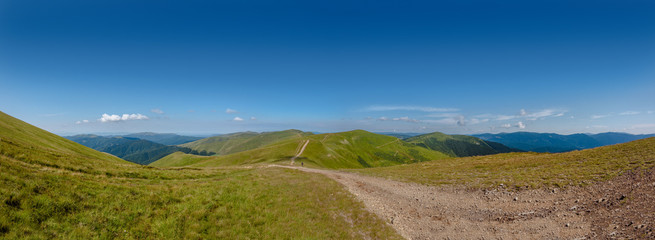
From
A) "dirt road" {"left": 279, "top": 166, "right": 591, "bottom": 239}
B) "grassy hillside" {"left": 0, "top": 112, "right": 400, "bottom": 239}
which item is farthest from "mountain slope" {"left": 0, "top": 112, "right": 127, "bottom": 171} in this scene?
"dirt road" {"left": 279, "top": 166, "right": 591, "bottom": 239}

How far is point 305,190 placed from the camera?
77.4 feet

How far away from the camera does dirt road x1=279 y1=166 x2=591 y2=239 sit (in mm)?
13852

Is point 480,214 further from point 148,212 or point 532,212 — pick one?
point 148,212

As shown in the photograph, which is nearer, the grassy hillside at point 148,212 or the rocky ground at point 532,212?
the grassy hillside at point 148,212

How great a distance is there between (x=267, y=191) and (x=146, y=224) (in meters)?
11.5

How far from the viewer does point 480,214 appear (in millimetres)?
17125

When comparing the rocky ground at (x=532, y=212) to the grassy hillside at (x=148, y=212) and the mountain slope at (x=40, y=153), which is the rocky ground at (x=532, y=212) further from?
the mountain slope at (x=40, y=153)

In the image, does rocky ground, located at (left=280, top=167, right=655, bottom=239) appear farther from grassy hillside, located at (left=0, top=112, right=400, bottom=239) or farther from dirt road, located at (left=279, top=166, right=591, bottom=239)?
grassy hillside, located at (left=0, top=112, right=400, bottom=239)

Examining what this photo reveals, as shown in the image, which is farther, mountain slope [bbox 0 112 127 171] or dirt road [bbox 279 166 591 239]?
mountain slope [bbox 0 112 127 171]

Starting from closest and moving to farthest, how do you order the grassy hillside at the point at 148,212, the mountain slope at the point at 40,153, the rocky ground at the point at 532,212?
the grassy hillside at the point at 148,212 → the rocky ground at the point at 532,212 → the mountain slope at the point at 40,153

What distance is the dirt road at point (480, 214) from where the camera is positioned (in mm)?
13852

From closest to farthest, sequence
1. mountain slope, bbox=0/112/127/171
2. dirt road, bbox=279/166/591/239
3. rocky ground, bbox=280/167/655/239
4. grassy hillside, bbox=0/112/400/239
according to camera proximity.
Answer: grassy hillside, bbox=0/112/400/239
rocky ground, bbox=280/167/655/239
dirt road, bbox=279/166/591/239
mountain slope, bbox=0/112/127/171

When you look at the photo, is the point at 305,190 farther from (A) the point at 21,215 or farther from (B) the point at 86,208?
(A) the point at 21,215

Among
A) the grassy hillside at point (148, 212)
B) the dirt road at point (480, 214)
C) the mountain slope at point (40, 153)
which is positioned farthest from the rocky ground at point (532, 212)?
the mountain slope at point (40, 153)
